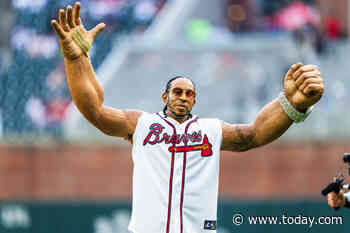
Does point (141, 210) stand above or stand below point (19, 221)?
below

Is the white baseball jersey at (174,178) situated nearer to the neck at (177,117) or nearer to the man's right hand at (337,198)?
the neck at (177,117)

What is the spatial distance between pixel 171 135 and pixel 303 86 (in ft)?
3.03

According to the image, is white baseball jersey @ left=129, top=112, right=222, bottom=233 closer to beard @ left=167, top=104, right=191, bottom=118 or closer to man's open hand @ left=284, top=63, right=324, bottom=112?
beard @ left=167, top=104, right=191, bottom=118

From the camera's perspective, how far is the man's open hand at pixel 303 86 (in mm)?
4793

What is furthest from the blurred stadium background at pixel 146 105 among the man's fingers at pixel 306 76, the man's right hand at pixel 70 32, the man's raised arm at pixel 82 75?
the man's right hand at pixel 70 32

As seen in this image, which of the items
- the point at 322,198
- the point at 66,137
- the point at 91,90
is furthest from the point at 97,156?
the point at 91,90

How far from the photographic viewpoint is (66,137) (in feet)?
40.7

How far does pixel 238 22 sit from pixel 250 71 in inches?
266

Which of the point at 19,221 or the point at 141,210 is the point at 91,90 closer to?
the point at 141,210

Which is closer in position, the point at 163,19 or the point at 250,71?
the point at 250,71

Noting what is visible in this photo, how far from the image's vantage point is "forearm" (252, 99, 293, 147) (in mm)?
5035

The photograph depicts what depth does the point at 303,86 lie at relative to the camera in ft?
15.9

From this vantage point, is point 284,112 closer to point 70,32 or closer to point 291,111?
point 291,111

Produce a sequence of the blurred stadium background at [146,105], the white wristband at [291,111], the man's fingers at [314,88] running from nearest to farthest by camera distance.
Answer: the man's fingers at [314,88] < the white wristband at [291,111] < the blurred stadium background at [146,105]
